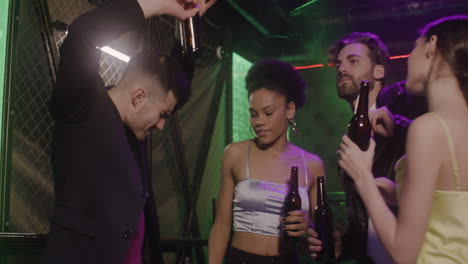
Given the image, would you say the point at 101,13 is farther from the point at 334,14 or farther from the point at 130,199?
the point at 334,14

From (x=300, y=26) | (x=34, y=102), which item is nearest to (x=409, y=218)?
(x=34, y=102)

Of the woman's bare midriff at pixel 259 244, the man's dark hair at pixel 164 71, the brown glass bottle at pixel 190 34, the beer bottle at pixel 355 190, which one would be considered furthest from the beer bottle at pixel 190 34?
the woman's bare midriff at pixel 259 244

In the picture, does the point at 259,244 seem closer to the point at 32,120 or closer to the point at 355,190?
the point at 355,190

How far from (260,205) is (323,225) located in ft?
1.31

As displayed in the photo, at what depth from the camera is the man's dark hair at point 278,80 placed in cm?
272

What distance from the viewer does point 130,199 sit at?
160 centimetres

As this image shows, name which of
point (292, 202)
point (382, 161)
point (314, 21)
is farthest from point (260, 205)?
point (314, 21)

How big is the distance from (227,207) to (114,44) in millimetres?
1768

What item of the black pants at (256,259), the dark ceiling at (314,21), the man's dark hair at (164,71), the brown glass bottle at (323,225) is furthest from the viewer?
the dark ceiling at (314,21)

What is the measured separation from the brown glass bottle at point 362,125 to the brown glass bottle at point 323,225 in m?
0.57

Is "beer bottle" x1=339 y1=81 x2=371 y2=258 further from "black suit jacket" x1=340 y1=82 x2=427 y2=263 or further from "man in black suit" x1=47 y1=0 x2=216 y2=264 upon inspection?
"man in black suit" x1=47 y1=0 x2=216 y2=264

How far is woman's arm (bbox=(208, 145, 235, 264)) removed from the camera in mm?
2439

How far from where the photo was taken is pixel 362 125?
1.66m

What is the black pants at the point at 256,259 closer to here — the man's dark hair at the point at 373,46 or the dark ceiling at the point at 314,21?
the man's dark hair at the point at 373,46
